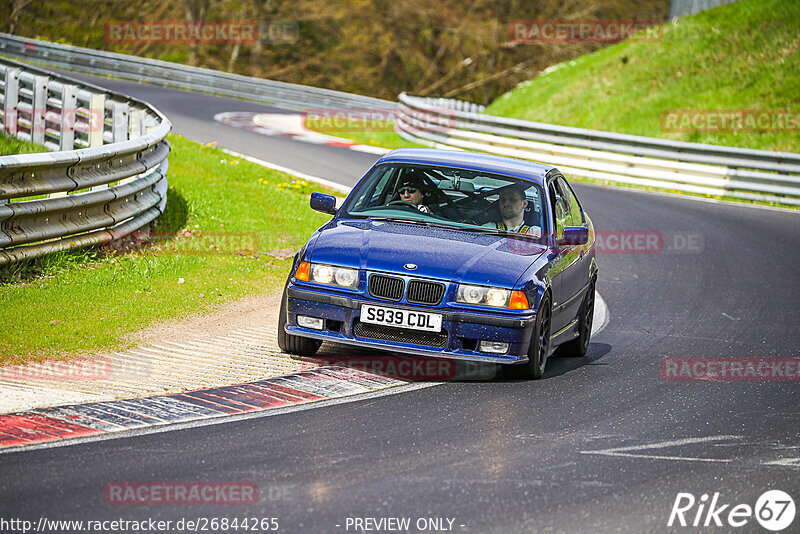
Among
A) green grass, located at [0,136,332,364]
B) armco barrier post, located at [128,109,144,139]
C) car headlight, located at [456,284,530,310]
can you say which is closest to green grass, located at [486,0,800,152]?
green grass, located at [0,136,332,364]

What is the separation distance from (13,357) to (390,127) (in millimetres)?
25816

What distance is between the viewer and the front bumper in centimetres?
753

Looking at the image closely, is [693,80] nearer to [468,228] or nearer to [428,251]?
[468,228]

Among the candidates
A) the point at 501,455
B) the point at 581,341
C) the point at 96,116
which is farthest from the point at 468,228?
the point at 96,116

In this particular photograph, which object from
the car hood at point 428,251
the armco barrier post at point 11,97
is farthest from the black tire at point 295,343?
the armco barrier post at point 11,97

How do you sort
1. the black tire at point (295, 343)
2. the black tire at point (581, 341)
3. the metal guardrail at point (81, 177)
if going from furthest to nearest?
the metal guardrail at point (81, 177), the black tire at point (581, 341), the black tire at point (295, 343)

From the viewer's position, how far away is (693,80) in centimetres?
3183

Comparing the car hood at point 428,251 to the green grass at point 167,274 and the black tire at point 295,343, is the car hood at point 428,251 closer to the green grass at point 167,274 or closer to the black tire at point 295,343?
the black tire at point 295,343

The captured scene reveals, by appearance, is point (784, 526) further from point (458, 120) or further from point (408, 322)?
point (458, 120)

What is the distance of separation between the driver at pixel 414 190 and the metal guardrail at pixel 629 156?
599 inches

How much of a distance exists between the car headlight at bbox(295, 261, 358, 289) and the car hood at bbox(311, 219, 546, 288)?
48 mm

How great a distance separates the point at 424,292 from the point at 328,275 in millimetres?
689

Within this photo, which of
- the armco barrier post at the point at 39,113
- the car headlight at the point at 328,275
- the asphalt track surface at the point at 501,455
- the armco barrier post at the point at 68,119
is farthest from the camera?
the armco barrier post at the point at 39,113

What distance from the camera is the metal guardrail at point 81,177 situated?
9367mm
